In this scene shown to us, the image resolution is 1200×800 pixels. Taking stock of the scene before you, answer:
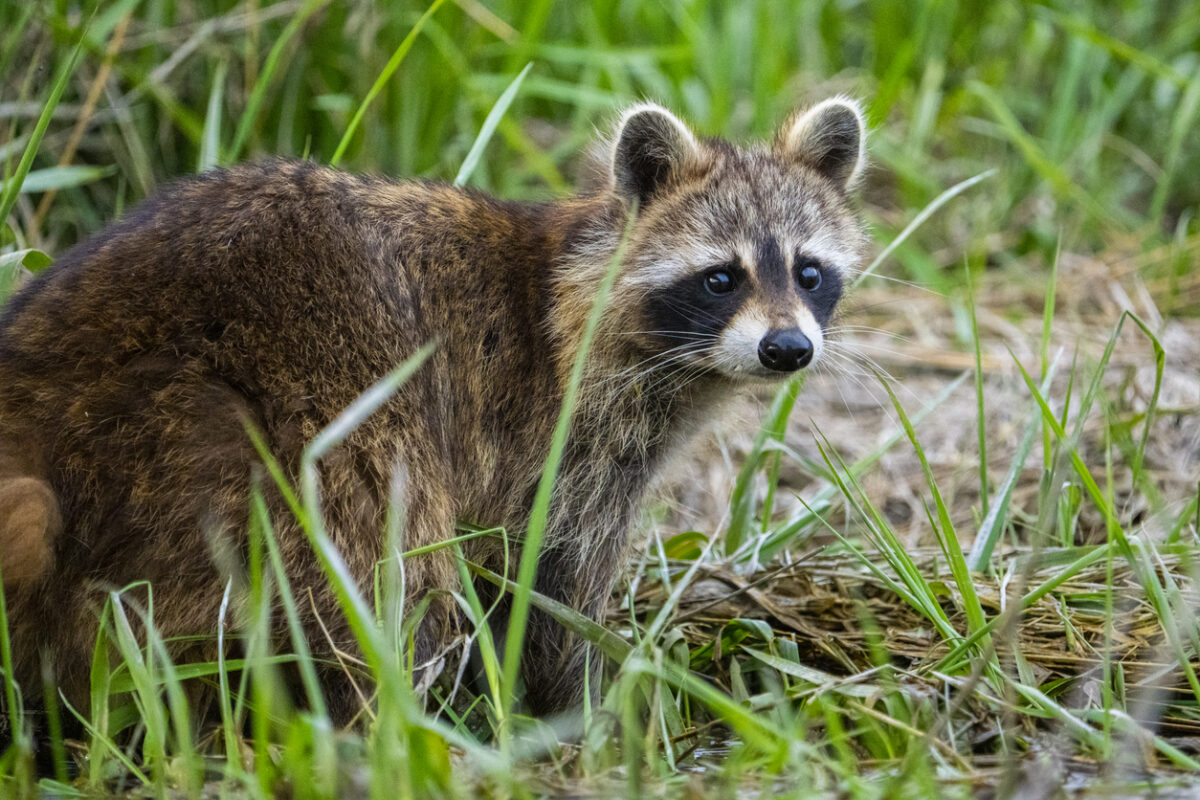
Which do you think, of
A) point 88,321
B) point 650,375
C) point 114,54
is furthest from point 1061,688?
point 114,54

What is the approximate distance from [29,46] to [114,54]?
0.31m

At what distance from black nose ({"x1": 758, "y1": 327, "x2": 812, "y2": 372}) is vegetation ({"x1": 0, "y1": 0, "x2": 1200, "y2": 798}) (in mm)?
281

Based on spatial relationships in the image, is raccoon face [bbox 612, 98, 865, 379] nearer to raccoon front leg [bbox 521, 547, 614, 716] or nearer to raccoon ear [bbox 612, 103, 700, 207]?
raccoon ear [bbox 612, 103, 700, 207]

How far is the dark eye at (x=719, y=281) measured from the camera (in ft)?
11.9

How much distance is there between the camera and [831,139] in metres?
4.03

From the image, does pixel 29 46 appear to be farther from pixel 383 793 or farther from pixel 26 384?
pixel 383 793

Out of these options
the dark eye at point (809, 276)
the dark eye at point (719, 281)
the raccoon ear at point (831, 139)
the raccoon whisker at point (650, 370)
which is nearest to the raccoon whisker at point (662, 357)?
the raccoon whisker at point (650, 370)

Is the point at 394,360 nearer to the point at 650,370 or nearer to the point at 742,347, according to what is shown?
the point at 650,370

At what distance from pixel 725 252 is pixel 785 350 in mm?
401

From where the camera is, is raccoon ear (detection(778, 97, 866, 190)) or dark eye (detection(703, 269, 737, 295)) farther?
raccoon ear (detection(778, 97, 866, 190))

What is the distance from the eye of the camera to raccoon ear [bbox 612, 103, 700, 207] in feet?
12.1

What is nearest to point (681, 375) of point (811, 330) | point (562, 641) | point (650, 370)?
point (650, 370)

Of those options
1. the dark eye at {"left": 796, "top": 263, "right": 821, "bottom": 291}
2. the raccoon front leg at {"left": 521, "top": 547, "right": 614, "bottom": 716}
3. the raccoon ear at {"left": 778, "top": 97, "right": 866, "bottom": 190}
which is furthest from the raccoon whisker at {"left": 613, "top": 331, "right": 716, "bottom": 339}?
the raccoon ear at {"left": 778, "top": 97, "right": 866, "bottom": 190}

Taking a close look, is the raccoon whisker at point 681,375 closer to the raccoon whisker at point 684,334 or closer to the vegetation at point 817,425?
the raccoon whisker at point 684,334
